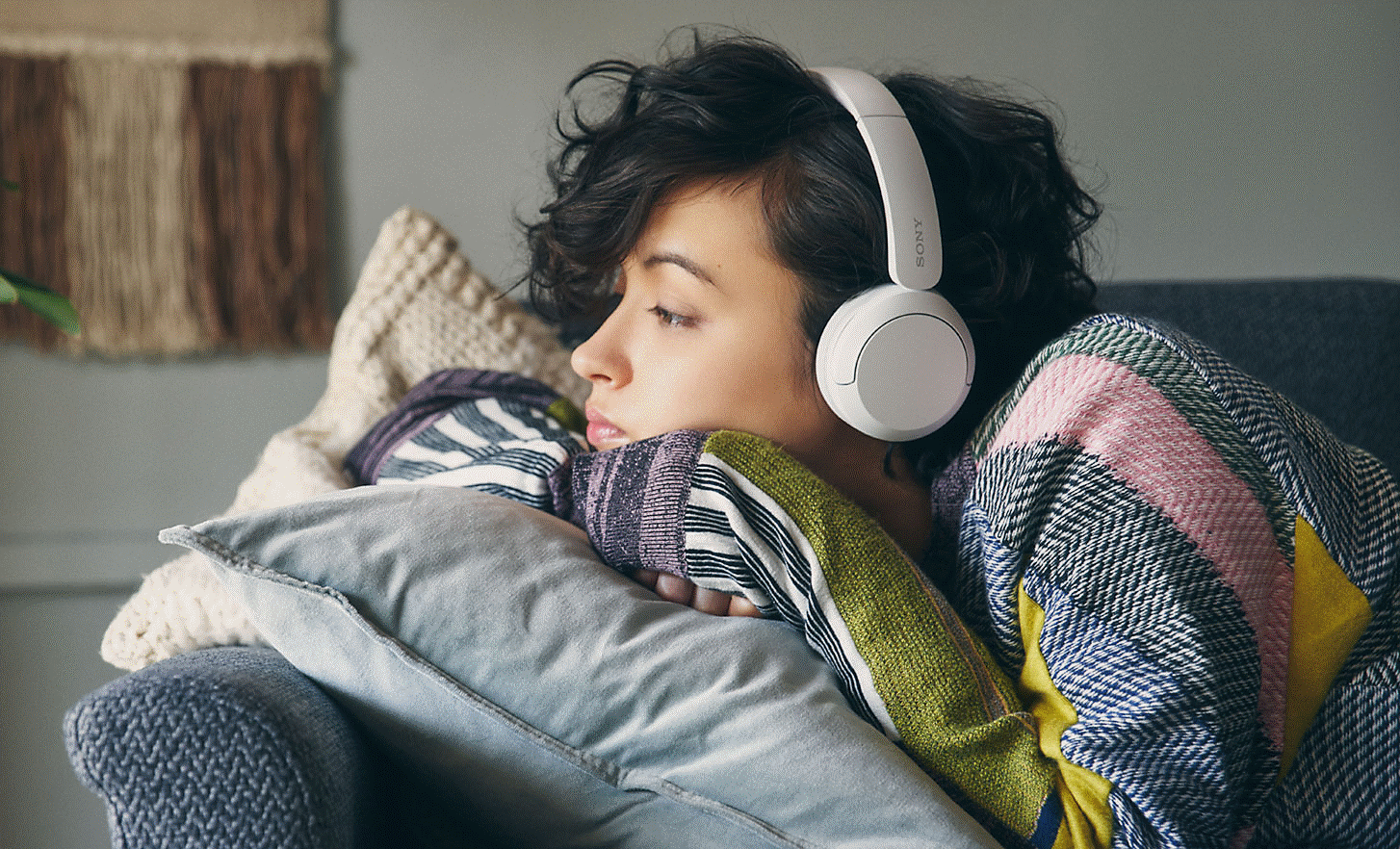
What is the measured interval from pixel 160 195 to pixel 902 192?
51.3 inches

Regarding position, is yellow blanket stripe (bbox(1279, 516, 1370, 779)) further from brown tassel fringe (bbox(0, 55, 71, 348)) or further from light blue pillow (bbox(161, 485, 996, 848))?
brown tassel fringe (bbox(0, 55, 71, 348))

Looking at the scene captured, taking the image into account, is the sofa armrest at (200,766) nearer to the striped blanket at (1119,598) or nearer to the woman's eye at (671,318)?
the striped blanket at (1119,598)

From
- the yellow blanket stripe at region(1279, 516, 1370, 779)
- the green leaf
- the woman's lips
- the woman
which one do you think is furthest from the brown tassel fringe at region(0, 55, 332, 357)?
the yellow blanket stripe at region(1279, 516, 1370, 779)

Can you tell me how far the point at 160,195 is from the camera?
63.6 inches

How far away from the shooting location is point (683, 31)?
66.9 inches

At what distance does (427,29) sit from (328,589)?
128 centimetres

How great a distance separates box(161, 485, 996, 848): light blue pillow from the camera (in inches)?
24.2

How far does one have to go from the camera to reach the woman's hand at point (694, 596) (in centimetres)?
73

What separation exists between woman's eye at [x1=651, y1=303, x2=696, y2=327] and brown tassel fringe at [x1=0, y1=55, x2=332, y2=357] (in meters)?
1.01

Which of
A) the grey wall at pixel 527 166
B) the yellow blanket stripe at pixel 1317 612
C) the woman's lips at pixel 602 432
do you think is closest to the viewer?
the yellow blanket stripe at pixel 1317 612

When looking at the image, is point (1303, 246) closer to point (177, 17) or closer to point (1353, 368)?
point (1353, 368)

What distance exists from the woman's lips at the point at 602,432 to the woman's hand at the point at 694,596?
164mm

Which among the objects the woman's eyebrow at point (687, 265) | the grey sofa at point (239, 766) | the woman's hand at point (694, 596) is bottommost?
the grey sofa at point (239, 766)

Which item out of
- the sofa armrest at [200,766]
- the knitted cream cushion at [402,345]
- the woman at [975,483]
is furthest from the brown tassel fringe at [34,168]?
the sofa armrest at [200,766]
